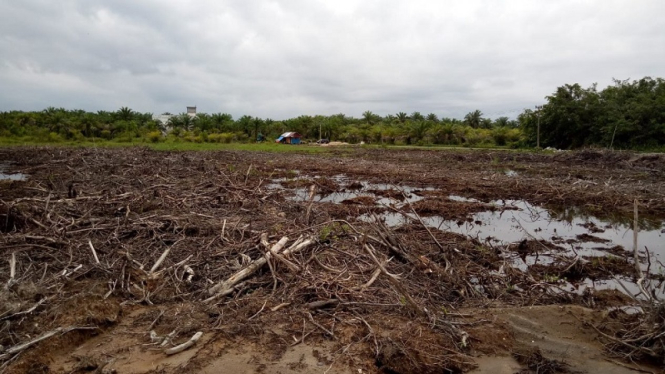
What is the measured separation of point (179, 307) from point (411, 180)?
1300 cm

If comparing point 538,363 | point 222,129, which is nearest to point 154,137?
point 222,129

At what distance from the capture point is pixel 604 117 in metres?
32.6

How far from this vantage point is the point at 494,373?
3.22 m

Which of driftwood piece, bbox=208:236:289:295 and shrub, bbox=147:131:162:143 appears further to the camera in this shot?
shrub, bbox=147:131:162:143

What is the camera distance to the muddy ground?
10.8ft

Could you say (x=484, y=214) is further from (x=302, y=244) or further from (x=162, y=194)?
(x=162, y=194)

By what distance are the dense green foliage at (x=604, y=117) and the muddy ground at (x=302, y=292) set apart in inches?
1068

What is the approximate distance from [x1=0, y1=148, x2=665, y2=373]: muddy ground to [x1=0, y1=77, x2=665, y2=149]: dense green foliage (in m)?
28.0

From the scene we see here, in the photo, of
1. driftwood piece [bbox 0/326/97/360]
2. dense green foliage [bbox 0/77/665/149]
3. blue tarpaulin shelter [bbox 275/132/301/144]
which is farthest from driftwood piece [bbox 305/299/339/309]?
blue tarpaulin shelter [bbox 275/132/301/144]

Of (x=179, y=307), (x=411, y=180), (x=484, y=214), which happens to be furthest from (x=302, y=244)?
(x=411, y=180)

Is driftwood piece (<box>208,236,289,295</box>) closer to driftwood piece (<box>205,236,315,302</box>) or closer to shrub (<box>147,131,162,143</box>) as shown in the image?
driftwood piece (<box>205,236,315,302</box>)

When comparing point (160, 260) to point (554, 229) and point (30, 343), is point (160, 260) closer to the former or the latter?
point (30, 343)

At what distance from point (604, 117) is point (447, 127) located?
18.3m

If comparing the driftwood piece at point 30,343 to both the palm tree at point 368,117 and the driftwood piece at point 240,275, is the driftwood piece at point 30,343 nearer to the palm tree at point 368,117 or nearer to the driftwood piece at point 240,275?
the driftwood piece at point 240,275
